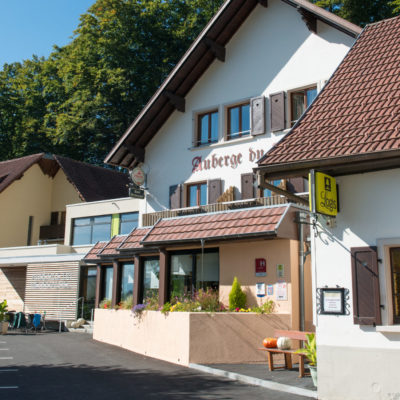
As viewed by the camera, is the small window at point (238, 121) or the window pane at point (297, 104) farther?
the small window at point (238, 121)

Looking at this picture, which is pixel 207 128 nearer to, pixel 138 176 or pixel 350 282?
pixel 138 176

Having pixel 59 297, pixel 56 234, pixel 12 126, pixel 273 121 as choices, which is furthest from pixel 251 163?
pixel 12 126

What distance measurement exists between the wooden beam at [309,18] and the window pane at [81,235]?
17101 mm

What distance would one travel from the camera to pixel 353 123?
9.74 meters

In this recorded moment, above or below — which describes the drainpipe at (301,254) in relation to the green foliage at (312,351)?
above

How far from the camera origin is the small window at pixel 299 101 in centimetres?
1753

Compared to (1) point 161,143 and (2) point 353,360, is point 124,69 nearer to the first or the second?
(1) point 161,143

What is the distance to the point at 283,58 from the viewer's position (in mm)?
18203

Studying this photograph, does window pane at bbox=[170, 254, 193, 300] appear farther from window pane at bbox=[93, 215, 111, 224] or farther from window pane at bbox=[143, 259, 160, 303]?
window pane at bbox=[93, 215, 111, 224]

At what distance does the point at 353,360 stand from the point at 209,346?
5.04m

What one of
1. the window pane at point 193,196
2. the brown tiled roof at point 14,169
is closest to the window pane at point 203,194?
the window pane at point 193,196

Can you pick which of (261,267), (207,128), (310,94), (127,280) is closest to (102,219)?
(127,280)

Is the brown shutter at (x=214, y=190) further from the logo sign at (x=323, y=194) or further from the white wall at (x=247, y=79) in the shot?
the logo sign at (x=323, y=194)

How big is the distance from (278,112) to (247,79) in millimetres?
2117
